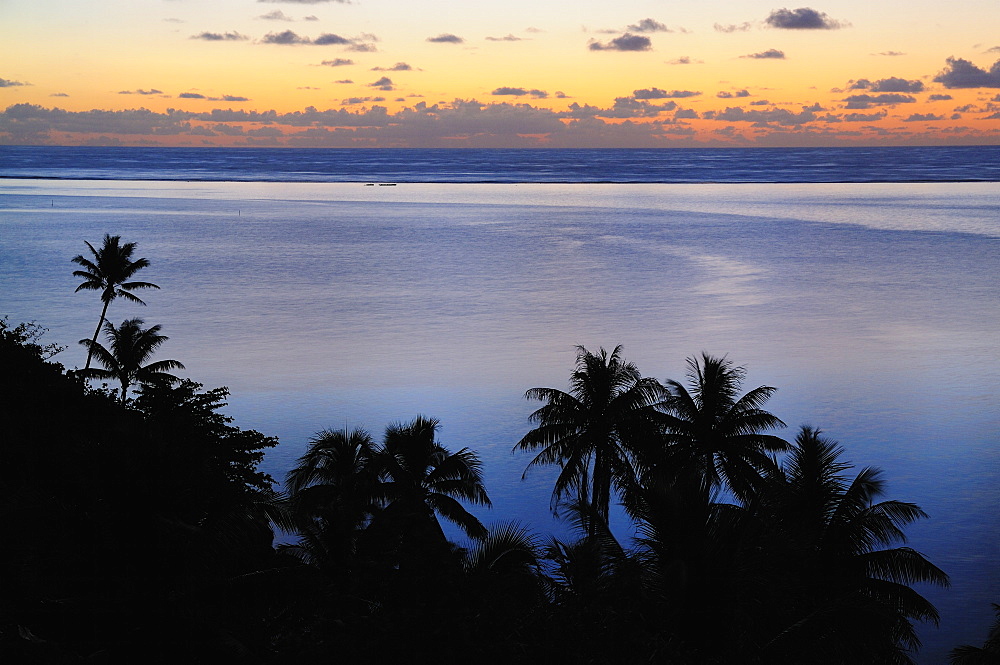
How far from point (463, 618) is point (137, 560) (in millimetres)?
5199

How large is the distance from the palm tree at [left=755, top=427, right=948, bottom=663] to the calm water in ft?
22.9

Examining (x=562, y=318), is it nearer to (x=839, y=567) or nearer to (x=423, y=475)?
(x=423, y=475)

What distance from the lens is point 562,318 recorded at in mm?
70438

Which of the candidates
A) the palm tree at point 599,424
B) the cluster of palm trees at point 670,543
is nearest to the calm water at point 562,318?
the palm tree at point 599,424

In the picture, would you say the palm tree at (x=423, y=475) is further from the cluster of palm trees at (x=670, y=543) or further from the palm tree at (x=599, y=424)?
the palm tree at (x=599, y=424)

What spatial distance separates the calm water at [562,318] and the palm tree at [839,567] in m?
6.98

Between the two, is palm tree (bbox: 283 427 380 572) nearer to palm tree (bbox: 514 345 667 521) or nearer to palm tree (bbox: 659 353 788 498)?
palm tree (bbox: 514 345 667 521)

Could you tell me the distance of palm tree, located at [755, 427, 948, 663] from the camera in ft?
51.5

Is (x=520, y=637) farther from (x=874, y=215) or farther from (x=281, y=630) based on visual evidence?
(x=874, y=215)

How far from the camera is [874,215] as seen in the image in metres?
148

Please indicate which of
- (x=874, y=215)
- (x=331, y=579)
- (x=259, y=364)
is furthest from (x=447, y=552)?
(x=874, y=215)

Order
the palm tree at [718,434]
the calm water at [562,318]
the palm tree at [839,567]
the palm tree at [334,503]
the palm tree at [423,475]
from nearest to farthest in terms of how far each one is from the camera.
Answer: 1. the palm tree at [839,567]
2. the palm tree at [334,503]
3. the palm tree at [423,475]
4. the palm tree at [718,434]
5. the calm water at [562,318]

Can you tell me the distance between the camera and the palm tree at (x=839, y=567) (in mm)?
15695

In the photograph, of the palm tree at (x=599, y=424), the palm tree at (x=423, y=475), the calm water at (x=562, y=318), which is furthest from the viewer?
the calm water at (x=562, y=318)
